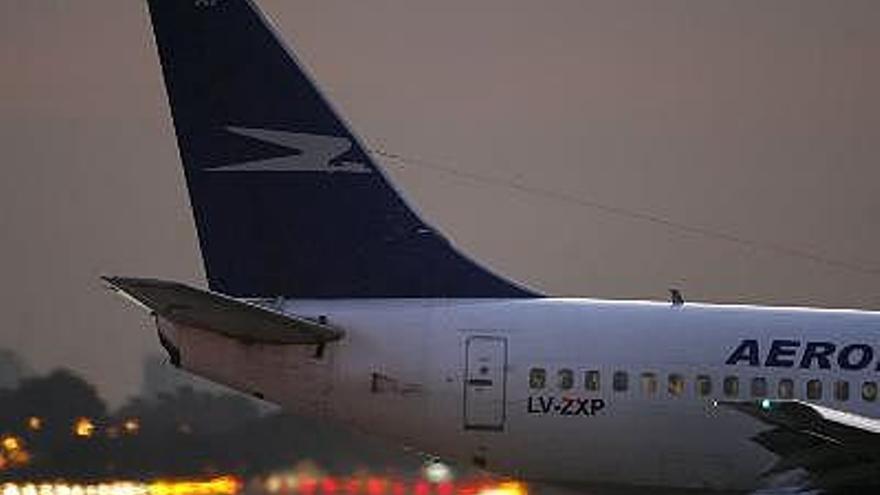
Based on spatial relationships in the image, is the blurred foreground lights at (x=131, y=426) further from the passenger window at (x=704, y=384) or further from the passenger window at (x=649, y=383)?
the passenger window at (x=704, y=384)

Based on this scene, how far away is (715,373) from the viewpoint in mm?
33875

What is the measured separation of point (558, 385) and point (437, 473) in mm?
5011

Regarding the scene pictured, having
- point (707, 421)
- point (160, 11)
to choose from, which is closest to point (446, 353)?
point (707, 421)

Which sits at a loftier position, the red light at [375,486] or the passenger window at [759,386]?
the passenger window at [759,386]

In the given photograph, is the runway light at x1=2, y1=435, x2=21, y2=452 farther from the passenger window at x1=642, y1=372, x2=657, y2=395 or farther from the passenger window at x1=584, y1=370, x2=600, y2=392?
the passenger window at x1=642, y1=372, x2=657, y2=395

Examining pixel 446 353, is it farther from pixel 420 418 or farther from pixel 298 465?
pixel 298 465

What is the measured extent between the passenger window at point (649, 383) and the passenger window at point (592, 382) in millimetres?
563

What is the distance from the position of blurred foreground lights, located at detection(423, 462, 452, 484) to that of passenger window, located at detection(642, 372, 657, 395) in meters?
4.61

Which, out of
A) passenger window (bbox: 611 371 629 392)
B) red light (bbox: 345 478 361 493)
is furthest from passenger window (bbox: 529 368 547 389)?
red light (bbox: 345 478 361 493)

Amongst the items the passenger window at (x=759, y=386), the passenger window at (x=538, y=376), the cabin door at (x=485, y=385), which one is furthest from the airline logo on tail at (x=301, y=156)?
the passenger window at (x=759, y=386)

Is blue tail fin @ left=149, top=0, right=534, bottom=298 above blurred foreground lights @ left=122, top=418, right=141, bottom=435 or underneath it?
above

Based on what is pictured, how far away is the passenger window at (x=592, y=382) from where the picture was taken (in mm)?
33875

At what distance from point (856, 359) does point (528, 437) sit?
4.14m

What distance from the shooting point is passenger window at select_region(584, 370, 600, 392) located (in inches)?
1334
